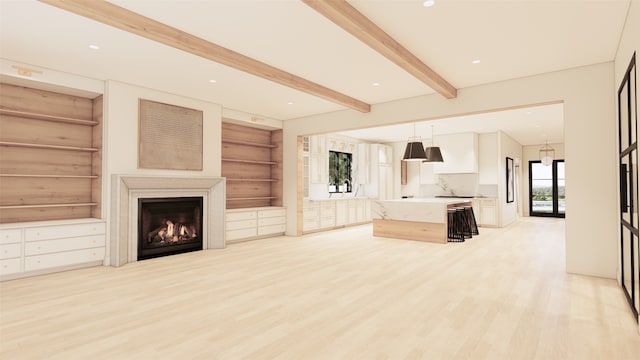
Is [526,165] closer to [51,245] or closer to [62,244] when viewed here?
[62,244]

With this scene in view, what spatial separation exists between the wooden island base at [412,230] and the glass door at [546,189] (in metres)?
7.85

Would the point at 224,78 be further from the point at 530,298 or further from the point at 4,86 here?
the point at 530,298

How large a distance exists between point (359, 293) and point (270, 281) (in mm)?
1121

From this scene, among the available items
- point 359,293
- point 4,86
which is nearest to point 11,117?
point 4,86

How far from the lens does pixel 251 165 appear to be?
313 inches

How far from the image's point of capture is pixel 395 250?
20.0 ft

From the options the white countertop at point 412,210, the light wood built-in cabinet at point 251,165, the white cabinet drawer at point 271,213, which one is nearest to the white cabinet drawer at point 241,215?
the white cabinet drawer at point 271,213

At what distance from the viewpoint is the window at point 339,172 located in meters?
9.91

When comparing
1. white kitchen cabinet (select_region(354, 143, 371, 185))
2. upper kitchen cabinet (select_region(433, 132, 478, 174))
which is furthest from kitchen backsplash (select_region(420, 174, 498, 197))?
white kitchen cabinet (select_region(354, 143, 371, 185))

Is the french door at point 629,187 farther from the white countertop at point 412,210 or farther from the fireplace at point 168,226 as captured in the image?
the fireplace at point 168,226

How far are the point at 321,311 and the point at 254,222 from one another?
439 cm

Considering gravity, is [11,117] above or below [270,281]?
above

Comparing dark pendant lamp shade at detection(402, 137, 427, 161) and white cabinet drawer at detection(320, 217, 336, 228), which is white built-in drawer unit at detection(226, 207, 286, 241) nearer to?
white cabinet drawer at detection(320, 217, 336, 228)

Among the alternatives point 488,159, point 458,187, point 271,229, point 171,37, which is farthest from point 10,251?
point 488,159
